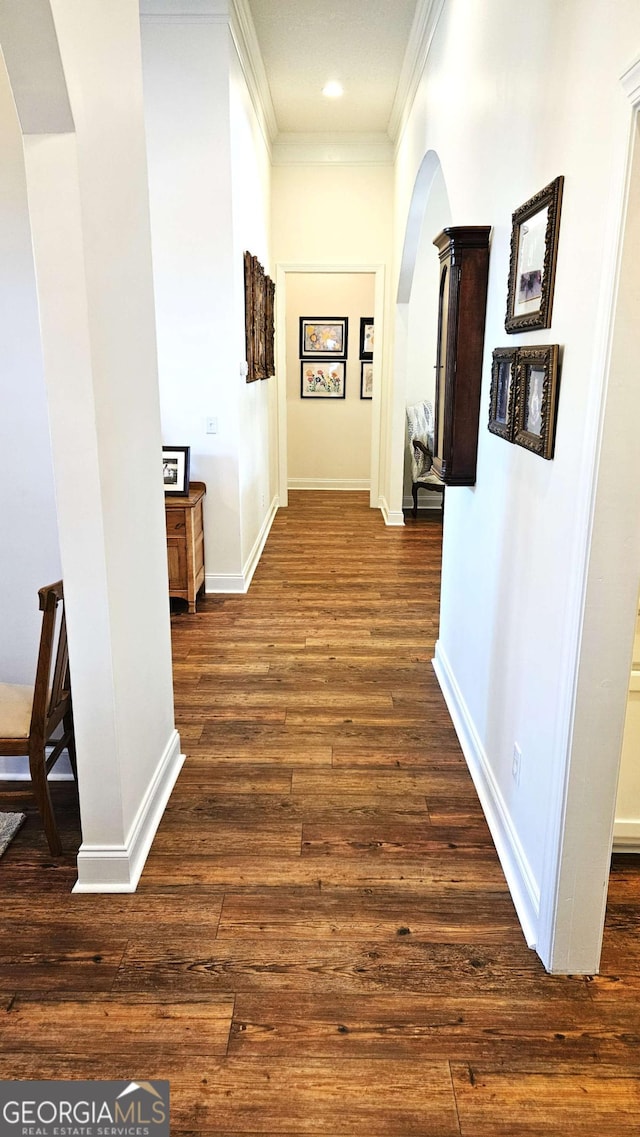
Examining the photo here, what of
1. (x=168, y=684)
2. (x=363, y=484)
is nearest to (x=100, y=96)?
(x=168, y=684)

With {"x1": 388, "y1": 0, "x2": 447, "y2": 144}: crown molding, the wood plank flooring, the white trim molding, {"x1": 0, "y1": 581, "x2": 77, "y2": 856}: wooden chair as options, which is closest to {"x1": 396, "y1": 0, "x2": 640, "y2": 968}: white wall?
the wood plank flooring

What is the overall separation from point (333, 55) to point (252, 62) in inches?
22.2

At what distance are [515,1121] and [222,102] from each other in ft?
15.7

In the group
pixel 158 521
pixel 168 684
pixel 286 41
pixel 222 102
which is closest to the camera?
pixel 158 521

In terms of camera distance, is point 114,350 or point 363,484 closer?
point 114,350

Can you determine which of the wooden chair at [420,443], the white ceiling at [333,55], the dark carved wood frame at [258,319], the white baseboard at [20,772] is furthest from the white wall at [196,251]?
the wooden chair at [420,443]

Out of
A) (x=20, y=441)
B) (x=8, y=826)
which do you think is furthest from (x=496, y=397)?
(x=8, y=826)

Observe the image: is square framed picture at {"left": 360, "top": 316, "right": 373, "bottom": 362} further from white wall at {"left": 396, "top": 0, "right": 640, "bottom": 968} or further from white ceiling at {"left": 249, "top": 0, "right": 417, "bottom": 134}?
white wall at {"left": 396, "top": 0, "right": 640, "bottom": 968}

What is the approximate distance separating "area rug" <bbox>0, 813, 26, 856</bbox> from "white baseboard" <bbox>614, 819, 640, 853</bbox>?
191 centimetres

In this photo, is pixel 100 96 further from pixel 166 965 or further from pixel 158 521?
pixel 166 965

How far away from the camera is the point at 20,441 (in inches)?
98.4

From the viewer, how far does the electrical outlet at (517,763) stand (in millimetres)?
2289

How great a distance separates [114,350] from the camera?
2115 mm

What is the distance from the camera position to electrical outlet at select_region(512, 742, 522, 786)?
90.1 inches
